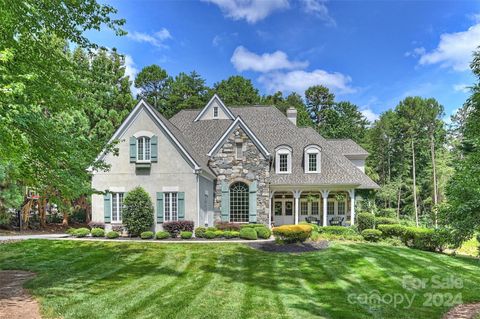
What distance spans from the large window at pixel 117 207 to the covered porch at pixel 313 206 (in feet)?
33.6

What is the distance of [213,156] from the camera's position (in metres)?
22.6

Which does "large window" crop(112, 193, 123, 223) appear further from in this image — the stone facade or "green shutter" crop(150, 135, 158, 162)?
the stone facade

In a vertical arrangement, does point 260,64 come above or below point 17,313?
above

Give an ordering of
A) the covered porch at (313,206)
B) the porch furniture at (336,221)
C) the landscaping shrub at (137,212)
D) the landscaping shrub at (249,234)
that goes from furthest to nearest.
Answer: the porch furniture at (336,221) → the covered porch at (313,206) → the landscaping shrub at (137,212) → the landscaping shrub at (249,234)

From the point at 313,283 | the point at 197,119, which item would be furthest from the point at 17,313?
the point at 197,119

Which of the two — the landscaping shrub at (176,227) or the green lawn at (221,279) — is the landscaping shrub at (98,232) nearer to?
the green lawn at (221,279)

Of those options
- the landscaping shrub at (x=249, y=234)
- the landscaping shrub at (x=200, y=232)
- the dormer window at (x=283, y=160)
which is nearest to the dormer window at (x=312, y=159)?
the dormer window at (x=283, y=160)

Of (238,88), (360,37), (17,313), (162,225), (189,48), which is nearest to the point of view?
(17,313)

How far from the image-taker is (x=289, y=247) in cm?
1585

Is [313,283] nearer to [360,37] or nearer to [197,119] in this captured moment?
[360,37]

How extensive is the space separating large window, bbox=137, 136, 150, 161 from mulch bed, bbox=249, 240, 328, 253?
27.3ft

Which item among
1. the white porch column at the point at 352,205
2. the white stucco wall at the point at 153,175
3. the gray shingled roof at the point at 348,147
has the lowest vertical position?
the white porch column at the point at 352,205

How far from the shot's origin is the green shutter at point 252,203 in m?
21.8

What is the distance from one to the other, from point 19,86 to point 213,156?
1678 cm
